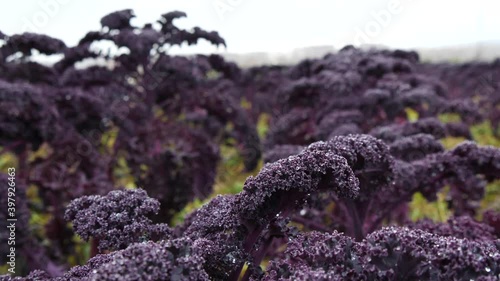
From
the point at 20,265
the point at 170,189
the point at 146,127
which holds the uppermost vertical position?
the point at 146,127

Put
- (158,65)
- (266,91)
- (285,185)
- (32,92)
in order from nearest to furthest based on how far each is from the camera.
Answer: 1. (285,185)
2. (32,92)
3. (158,65)
4. (266,91)

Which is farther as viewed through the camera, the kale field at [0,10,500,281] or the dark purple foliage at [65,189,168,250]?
the dark purple foliage at [65,189,168,250]

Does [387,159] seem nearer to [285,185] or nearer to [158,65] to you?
[285,185]

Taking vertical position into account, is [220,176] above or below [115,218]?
below

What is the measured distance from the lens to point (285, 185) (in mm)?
1539

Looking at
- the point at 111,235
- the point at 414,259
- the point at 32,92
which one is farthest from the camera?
the point at 32,92

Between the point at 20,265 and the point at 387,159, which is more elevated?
the point at 387,159

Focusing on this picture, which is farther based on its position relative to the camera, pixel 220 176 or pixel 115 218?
pixel 220 176

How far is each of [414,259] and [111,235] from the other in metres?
0.95

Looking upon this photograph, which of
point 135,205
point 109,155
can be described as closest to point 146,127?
point 109,155

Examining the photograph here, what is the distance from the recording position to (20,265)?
11.4 ft

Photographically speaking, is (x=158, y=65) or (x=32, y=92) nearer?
(x=32, y=92)

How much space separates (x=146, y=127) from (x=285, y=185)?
10.1ft

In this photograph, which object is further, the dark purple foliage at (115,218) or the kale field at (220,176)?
the dark purple foliage at (115,218)
